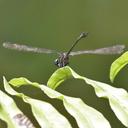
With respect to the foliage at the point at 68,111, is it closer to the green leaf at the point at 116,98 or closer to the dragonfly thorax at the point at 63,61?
the green leaf at the point at 116,98

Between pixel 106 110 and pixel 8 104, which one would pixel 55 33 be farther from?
pixel 8 104

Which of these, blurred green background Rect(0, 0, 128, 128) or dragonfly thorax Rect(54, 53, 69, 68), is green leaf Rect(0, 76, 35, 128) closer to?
dragonfly thorax Rect(54, 53, 69, 68)

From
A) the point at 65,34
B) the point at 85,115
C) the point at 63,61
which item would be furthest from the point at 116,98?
the point at 65,34

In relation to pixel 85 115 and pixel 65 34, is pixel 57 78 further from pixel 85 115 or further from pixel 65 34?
pixel 65 34

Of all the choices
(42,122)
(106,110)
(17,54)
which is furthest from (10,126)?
(17,54)

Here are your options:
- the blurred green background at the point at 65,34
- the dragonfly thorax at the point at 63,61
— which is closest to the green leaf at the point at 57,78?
the dragonfly thorax at the point at 63,61

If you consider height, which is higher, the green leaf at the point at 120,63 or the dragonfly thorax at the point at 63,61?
the green leaf at the point at 120,63

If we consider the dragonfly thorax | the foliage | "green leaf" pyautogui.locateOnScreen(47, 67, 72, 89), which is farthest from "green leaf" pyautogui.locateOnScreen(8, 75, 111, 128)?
the dragonfly thorax
